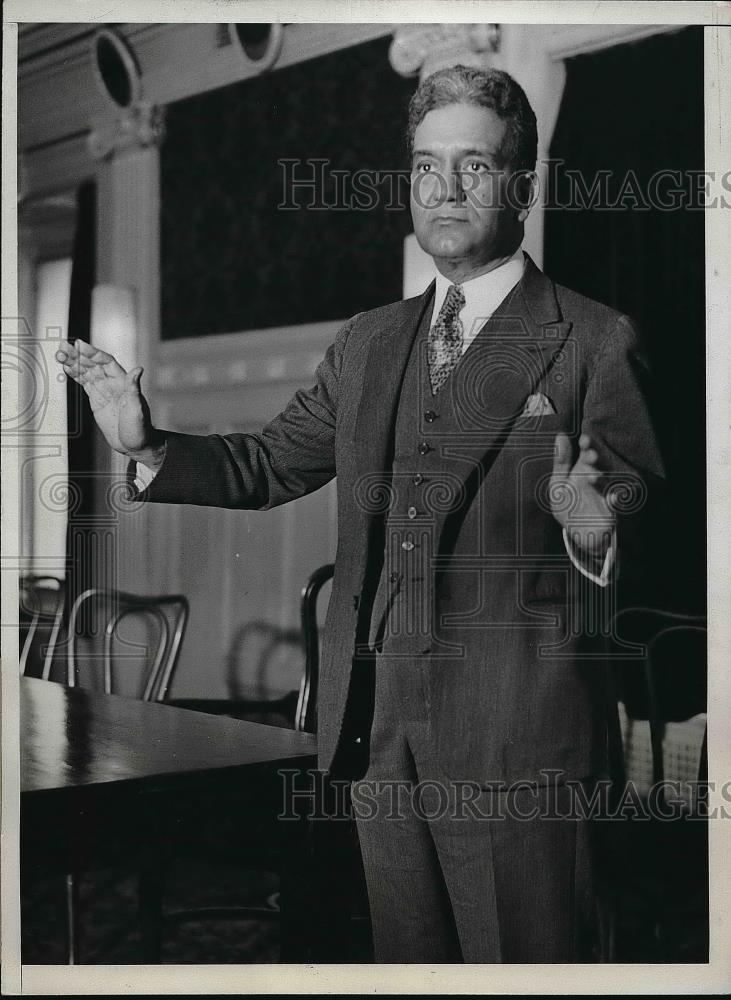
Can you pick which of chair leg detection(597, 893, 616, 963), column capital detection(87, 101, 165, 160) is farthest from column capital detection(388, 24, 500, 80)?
chair leg detection(597, 893, 616, 963)

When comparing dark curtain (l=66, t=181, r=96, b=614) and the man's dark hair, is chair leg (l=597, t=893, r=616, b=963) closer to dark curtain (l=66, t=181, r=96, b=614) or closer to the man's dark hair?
dark curtain (l=66, t=181, r=96, b=614)

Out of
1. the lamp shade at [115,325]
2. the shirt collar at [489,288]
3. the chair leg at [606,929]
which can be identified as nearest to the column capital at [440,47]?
the shirt collar at [489,288]

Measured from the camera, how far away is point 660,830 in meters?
2.22

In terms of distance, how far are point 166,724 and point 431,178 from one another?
126 cm

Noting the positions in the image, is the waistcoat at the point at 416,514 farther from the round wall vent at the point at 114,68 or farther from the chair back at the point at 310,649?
the round wall vent at the point at 114,68

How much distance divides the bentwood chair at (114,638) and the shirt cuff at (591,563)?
2.67 ft

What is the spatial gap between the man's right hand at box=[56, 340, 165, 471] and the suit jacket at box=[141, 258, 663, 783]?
42 cm

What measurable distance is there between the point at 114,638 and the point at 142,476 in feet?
1.15

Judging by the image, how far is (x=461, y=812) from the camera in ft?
6.97

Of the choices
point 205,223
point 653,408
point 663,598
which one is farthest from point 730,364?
point 205,223

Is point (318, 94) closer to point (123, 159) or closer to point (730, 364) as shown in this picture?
point (123, 159)

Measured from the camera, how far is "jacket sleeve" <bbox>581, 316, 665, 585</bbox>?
211 cm

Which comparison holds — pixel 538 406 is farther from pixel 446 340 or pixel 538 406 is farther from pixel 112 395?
pixel 112 395

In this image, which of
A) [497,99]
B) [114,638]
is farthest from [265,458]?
[497,99]
